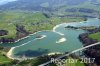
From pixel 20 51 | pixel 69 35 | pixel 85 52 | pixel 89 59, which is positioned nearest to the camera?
pixel 89 59

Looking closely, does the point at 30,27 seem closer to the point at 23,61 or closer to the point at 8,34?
the point at 8,34

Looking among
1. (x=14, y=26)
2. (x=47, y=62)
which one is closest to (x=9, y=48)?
(x=47, y=62)

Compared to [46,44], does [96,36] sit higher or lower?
lower

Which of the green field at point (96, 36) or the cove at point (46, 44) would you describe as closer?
the cove at point (46, 44)

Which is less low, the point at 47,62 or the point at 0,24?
the point at 47,62

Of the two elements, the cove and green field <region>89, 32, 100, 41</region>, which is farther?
green field <region>89, 32, 100, 41</region>

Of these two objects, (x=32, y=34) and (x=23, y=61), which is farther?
(x=32, y=34)

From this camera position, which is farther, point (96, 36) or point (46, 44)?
point (96, 36)

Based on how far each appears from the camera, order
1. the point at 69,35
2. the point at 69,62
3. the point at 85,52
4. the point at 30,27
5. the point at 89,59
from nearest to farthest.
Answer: the point at 69,62 → the point at 89,59 → the point at 85,52 → the point at 69,35 → the point at 30,27
